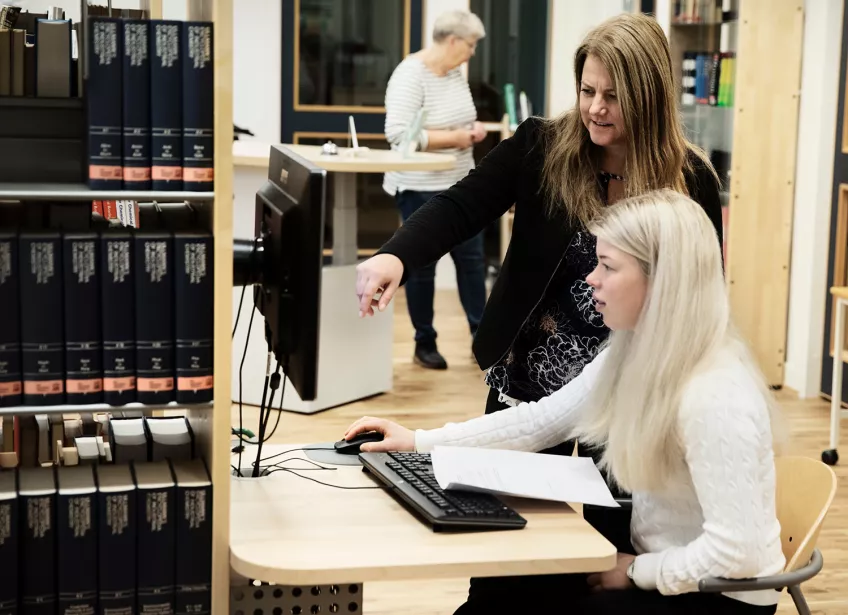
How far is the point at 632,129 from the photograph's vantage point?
214cm

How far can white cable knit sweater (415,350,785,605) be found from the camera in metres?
1.67

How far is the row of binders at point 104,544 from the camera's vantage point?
67.7 inches

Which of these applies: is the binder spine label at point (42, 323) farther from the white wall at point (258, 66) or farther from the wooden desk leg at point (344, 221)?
the white wall at point (258, 66)

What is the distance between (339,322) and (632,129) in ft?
9.42

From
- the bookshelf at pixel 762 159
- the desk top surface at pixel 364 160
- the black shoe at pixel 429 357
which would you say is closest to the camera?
the desk top surface at pixel 364 160

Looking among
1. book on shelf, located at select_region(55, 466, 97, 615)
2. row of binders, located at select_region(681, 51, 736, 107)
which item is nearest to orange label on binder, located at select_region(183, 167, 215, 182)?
book on shelf, located at select_region(55, 466, 97, 615)

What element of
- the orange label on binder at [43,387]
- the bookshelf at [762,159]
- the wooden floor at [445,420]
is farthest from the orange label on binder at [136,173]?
the bookshelf at [762,159]

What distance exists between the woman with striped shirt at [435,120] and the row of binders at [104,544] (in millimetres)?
3520

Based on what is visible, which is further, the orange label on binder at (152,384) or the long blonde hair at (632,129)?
the long blonde hair at (632,129)

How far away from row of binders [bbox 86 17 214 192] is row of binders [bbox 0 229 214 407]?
0.09m

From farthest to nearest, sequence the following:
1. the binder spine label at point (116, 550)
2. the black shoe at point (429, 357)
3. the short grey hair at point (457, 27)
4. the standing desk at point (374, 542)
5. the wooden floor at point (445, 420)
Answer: the black shoe at point (429, 357) → the short grey hair at point (457, 27) → the wooden floor at point (445, 420) → the binder spine label at point (116, 550) → the standing desk at point (374, 542)

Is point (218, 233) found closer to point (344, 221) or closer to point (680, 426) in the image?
point (680, 426)

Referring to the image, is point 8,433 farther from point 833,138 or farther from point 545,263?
point 833,138

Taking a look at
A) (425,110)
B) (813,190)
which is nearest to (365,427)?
(425,110)
